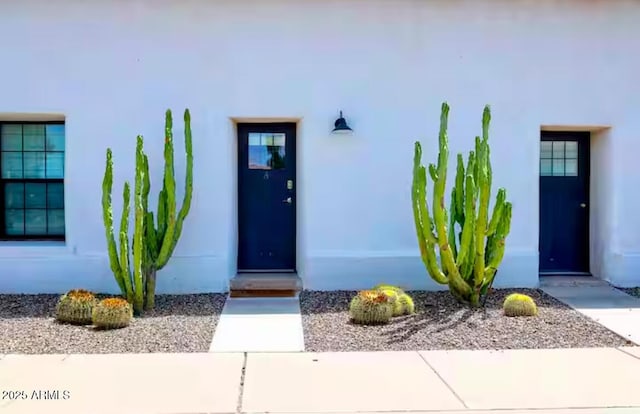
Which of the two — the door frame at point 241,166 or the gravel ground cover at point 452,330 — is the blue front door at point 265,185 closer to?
the door frame at point 241,166

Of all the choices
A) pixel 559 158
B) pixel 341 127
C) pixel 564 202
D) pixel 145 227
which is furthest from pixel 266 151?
pixel 564 202

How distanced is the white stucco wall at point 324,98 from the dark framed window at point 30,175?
553mm

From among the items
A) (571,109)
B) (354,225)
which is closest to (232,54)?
(354,225)

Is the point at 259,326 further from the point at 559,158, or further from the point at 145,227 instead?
the point at 559,158

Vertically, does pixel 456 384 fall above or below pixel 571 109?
below

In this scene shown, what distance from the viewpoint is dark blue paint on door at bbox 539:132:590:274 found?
9047 millimetres

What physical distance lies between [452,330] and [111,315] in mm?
3814

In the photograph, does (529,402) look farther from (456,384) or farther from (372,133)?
(372,133)

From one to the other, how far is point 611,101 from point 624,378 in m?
5.03

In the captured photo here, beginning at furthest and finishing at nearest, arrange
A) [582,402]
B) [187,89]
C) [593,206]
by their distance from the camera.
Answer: [593,206], [187,89], [582,402]

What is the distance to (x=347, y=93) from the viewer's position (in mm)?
8211

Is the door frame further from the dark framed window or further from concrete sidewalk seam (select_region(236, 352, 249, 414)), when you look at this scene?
concrete sidewalk seam (select_region(236, 352, 249, 414))

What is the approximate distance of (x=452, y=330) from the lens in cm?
638

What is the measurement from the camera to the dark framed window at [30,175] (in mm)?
8477
